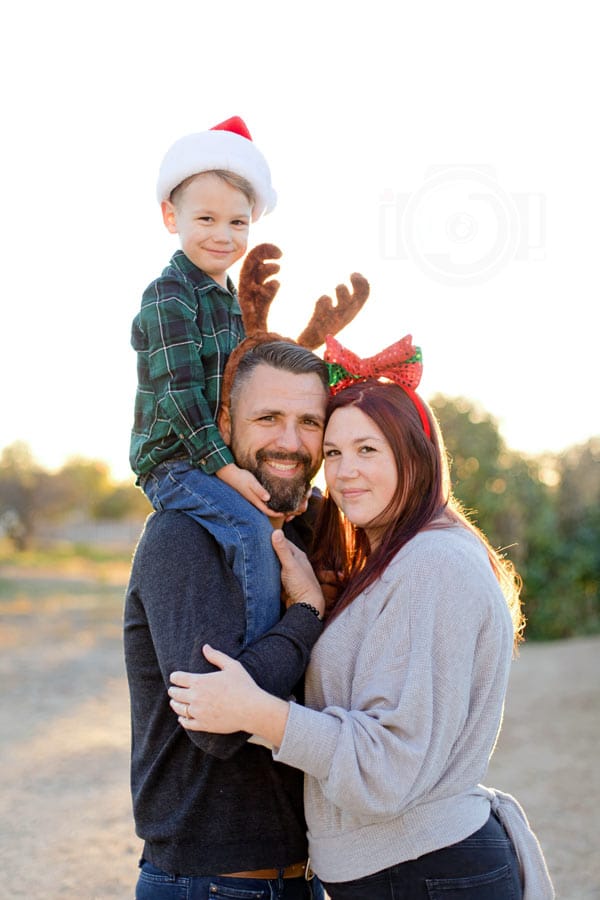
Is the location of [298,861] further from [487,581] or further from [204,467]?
[204,467]

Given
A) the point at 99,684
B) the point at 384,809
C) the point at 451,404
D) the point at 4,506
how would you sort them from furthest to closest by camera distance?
1. the point at 4,506
2. the point at 451,404
3. the point at 99,684
4. the point at 384,809

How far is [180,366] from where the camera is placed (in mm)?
2838

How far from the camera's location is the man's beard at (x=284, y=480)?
2.76m

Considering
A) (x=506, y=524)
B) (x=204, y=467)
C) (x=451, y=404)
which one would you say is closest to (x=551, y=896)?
(x=204, y=467)

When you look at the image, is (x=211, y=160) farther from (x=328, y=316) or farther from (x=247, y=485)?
(x=247, y=485)

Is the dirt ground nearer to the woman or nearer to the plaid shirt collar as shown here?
the woman

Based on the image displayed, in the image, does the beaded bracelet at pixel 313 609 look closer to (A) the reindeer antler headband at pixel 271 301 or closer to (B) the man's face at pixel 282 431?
→ (B) the man's face at pixel 282 431

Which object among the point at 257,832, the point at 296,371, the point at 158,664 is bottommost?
the point at 257,832

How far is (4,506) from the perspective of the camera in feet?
124

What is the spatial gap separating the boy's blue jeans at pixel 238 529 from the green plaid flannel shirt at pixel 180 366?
0.31ft

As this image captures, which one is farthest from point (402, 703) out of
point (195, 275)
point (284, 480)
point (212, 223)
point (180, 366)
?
point (212, 223)

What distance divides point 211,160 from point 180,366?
30.0 inches

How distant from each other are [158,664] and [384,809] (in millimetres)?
735

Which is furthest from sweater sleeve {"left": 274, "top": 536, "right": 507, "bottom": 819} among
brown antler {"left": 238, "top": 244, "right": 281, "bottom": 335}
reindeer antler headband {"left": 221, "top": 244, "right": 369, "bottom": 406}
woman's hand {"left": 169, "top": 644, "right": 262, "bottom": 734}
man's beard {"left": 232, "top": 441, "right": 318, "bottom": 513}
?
brown antler {"left": 238, "top": 244, "right": 281, "bottom": 335}
